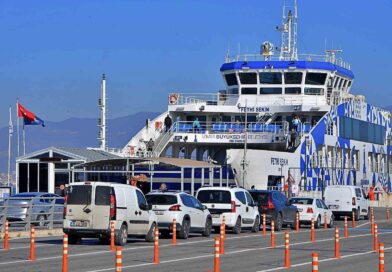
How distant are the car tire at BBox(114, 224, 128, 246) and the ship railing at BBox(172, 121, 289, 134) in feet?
111

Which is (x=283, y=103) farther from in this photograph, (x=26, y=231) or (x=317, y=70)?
(x=26, y=231)

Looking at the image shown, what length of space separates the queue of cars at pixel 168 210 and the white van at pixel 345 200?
6.17m

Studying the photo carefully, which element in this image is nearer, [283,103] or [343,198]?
[343,198]

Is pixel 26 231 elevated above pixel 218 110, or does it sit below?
below

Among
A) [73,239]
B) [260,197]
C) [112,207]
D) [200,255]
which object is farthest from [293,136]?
[200,255]

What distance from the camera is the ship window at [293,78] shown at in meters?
64.9

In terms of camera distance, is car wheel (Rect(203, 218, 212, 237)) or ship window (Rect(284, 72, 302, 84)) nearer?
car wheel (Rect(203, 218, 212, 237))

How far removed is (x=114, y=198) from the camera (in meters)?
27.0

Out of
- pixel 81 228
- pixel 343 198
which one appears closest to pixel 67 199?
pixel 81 228

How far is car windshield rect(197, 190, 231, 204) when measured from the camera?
34.8 meters

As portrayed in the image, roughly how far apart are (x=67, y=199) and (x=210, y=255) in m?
4.91

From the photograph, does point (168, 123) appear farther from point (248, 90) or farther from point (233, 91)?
point (248, 90)

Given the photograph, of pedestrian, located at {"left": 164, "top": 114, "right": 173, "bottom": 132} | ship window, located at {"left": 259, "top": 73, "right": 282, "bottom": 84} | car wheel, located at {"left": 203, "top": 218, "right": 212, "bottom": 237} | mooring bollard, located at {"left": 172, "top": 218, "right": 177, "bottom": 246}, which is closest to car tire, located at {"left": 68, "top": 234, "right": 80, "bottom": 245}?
mooring bollard, located at {"left": 172, "top": 218, "right": 177, "bottom": 246}

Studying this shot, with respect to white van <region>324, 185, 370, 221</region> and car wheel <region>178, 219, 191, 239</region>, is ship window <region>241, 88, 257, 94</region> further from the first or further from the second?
car wheel <region>178, 219, 191, 239</region>
